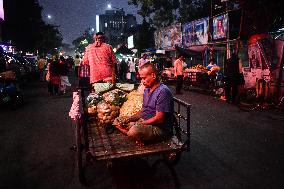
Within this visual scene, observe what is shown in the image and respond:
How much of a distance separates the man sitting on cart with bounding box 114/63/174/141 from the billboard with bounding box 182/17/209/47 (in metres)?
20.1

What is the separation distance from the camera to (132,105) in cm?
611

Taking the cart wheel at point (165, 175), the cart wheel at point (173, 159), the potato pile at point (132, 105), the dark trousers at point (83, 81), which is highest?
the dark trousers at point (83, 81)

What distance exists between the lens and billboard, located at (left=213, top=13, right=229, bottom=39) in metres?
21.2

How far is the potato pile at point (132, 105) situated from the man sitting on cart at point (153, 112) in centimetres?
59

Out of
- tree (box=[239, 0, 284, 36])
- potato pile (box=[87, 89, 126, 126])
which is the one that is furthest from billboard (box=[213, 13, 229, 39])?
potato pile (box=[87, 89, 126, 126])

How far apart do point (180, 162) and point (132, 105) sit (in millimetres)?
1382

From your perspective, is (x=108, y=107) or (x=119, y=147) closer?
(x=119, y=147)

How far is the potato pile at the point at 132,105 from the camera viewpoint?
5992 mm

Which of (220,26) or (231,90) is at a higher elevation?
(220,26)

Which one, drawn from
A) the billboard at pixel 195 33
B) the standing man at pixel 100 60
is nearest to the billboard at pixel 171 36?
the billboard at pixel 195 33

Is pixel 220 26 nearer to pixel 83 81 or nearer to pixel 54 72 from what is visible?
pixel 54 72

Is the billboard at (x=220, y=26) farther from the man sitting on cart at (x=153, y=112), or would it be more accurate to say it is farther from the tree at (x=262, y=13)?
the man sitting on cart at (x=153, y=112)

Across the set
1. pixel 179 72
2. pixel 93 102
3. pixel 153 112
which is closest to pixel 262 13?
pixel 179 72

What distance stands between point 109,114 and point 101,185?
1.46m
